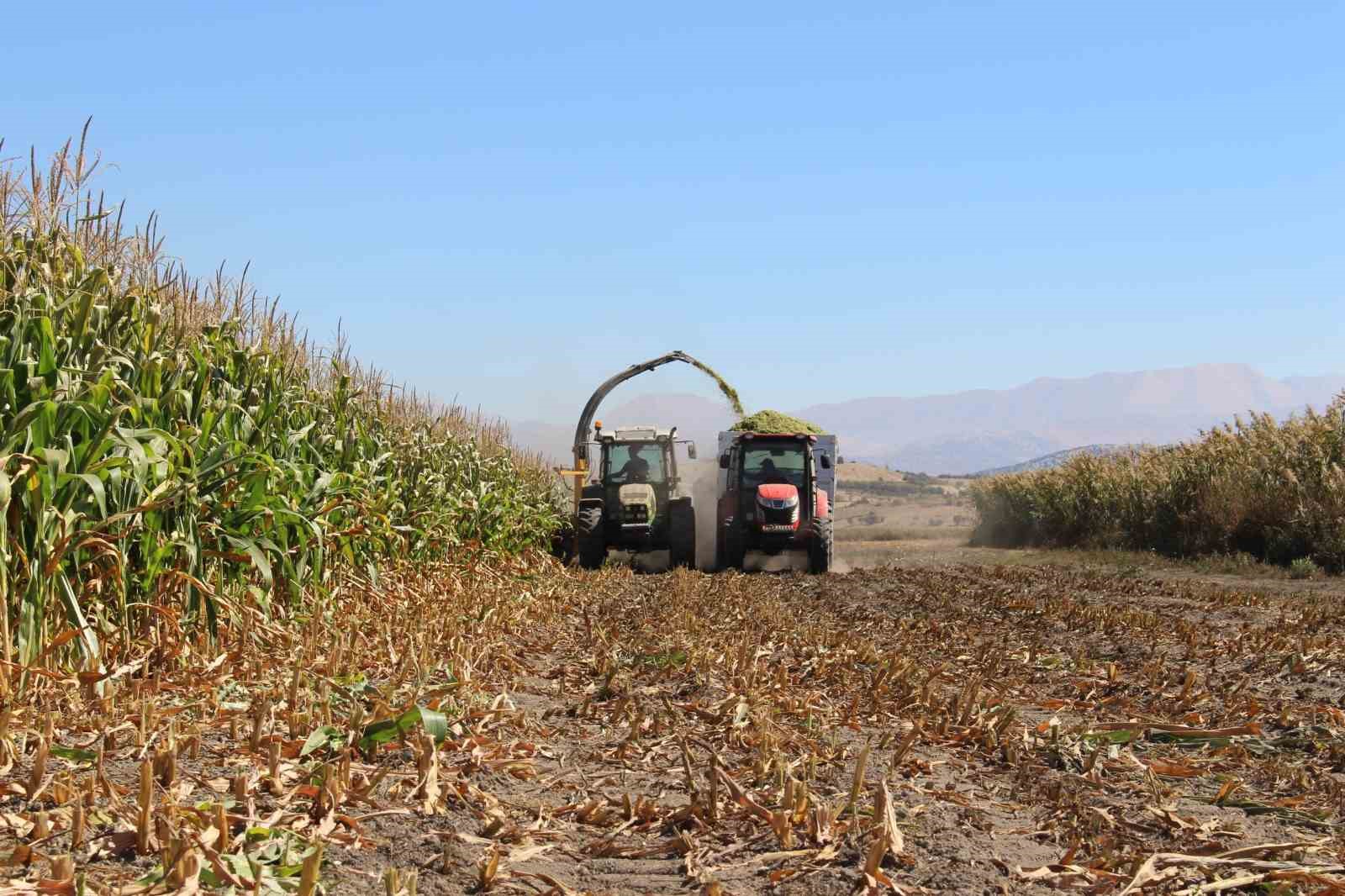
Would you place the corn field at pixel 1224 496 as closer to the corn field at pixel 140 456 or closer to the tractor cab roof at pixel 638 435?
the tractor cab roof at pixel 638 435

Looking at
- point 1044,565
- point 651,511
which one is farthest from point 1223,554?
point 651,511

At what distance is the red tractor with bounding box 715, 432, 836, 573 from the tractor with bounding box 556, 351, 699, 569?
2.20 feet

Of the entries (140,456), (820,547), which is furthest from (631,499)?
(140,456)

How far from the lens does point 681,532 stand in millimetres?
18812

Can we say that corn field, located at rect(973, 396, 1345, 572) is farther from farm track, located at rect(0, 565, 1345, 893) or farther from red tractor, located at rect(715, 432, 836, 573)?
farm track, located at rect(0, 565, 1345, 893)

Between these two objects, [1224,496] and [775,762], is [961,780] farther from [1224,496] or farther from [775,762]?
[1224,496]

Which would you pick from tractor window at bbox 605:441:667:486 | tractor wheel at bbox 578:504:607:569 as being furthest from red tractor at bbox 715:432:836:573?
tractor wheel at bbox 578:504:607:569

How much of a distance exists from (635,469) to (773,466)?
239 cm

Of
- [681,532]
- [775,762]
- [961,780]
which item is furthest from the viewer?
[681,532]

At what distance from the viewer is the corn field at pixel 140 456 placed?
15.9 feet

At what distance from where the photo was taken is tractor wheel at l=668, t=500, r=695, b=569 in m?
18.8

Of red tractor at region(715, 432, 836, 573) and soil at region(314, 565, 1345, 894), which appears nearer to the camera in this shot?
soil at region(314, 565, 1345, 894)

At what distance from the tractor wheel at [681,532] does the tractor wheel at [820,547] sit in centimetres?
197

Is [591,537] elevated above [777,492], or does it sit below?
below
